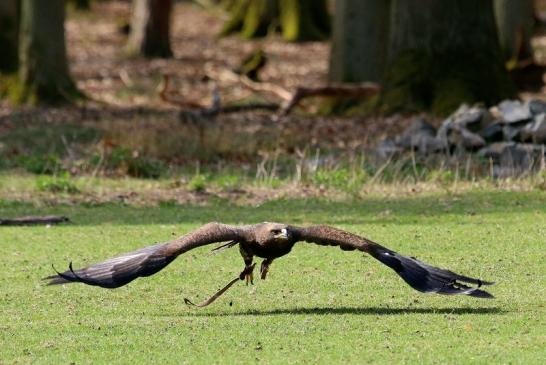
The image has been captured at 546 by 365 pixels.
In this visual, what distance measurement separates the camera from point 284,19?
42781mm

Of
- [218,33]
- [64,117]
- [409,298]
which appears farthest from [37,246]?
[218,33]

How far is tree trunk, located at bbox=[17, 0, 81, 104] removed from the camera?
26750 millimetres

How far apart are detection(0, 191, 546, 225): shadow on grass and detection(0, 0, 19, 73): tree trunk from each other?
12.7 m

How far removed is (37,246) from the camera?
45.4 ft

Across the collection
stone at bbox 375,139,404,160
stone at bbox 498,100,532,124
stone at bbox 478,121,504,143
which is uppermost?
stone at bbox 498,100,532,124

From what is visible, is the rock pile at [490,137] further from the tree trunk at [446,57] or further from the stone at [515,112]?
the tree trunk at [446,57]

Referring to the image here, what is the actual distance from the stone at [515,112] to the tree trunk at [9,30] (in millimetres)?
12906

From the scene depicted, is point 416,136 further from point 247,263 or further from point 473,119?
point 247,263

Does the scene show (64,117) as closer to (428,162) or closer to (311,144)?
(311,144)

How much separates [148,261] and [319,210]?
6.80m

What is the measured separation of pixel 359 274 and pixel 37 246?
3.69m

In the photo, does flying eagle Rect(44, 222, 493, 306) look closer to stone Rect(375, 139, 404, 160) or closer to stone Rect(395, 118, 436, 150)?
stone Rect(375, 139, 404, 160)

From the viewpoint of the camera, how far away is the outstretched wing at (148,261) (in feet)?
31.1

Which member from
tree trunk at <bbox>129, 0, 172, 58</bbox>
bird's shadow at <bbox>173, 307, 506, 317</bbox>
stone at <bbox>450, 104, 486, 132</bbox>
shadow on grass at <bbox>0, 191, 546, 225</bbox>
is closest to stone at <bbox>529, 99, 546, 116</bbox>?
stone at <bbox>450, 104, 486, 132</bbox>
